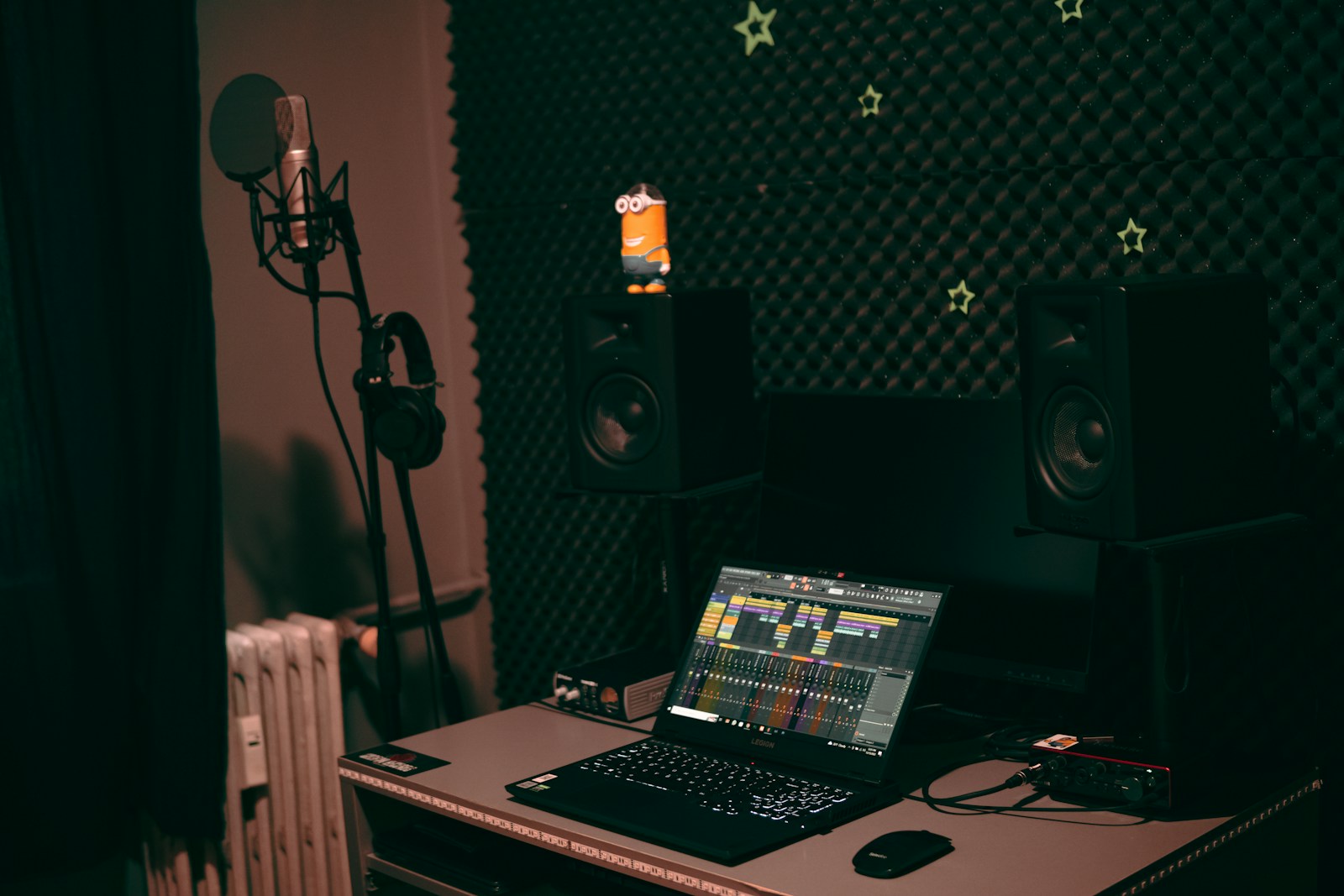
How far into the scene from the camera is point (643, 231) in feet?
7.72

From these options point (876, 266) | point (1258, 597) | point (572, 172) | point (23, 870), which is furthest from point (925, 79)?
point (23, 870)

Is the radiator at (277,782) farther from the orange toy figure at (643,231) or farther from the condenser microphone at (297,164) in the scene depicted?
the orange toy figure at (643,231)

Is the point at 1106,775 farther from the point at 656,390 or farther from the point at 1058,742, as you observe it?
the point at 656,390

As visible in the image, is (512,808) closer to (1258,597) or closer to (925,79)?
(1258,597)

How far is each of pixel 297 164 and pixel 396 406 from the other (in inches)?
18.5

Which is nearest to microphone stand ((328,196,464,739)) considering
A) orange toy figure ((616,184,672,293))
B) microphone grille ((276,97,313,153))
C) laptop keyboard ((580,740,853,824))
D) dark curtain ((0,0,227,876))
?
microphone grille ((276,97,313,153))

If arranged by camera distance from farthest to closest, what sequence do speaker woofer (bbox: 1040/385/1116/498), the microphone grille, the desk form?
the microphone grille
speaker woofer (bbox: 1040/385/1116/498)
the desk

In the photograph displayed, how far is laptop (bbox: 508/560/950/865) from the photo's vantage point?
171cm

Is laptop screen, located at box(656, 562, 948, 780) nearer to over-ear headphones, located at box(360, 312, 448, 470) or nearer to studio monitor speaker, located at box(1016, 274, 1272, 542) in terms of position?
studio monitor speaker, located at box(1016, 274, 1272, 542)

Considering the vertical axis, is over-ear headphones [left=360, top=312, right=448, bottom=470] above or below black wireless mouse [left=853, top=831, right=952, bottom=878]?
above

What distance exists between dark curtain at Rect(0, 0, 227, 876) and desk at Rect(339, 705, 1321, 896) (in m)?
0.52

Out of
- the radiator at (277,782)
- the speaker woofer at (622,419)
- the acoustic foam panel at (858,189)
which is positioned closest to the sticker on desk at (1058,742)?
the acoustic foam panel at (858,189)

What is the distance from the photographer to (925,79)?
2.27m

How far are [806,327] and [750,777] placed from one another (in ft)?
3.15
